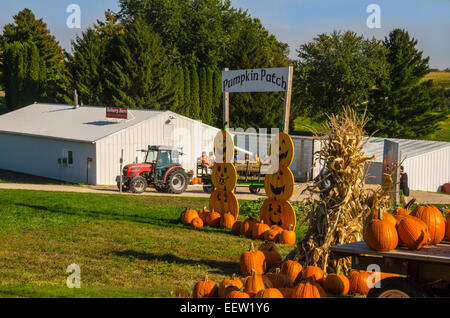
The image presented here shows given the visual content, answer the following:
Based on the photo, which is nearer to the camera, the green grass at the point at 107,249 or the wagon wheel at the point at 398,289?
the wagon wheel at the point at 398,289

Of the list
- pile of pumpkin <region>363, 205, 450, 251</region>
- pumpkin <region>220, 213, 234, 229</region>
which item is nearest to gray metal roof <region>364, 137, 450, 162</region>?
pumpkin <region>220, 213, 234, 229</region>

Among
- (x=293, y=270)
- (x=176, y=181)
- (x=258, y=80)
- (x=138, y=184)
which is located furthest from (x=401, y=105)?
(x=293, y=270)

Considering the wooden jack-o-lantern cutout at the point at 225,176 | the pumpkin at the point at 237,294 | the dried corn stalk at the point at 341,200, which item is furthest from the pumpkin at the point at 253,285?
the wooden jack-o-lantern cutout at the point at 225,176

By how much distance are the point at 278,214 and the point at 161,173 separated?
41.2ft

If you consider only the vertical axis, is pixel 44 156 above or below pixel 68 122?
below

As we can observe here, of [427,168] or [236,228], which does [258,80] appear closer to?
[236,228]

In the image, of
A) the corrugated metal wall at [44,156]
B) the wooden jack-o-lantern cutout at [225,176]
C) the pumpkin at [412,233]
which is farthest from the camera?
the corrugated metal wall at [44,156]

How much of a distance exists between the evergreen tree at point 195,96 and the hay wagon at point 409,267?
45.8 metres

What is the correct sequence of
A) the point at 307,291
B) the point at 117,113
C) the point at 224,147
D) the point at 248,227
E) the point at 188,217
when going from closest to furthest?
1. the point at 307,291
2. the point at 248,227
3. the point at 224,147
4. the point at 188,217
5. the point at 117,113

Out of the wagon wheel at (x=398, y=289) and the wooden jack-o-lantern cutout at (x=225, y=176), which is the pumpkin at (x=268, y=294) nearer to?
the wagon wheel at (x=398, y=289)

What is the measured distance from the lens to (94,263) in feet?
32.8

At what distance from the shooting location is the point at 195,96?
2062 inches

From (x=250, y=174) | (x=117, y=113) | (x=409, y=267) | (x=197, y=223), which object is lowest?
(x=197, y=223)

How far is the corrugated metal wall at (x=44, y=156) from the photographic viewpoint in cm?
2838
